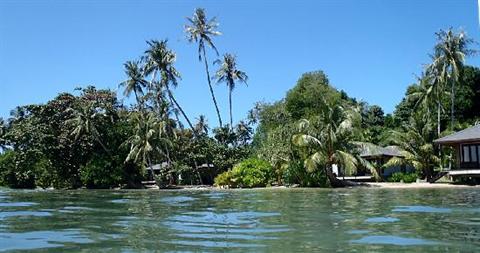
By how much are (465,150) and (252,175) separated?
15.7m

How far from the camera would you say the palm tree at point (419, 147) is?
3878 cm

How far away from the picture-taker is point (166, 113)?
5284 cm

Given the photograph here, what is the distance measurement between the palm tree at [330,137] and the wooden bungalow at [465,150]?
19.3 feet

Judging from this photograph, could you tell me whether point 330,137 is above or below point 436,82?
below

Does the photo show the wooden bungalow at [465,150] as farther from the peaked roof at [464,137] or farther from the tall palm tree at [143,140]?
the tall palm tree at [143,140]

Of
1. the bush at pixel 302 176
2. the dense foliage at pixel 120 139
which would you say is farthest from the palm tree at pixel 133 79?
the bush at pixel 302 176

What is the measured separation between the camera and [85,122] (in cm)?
4806

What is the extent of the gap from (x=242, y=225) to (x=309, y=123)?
25088 millimetres

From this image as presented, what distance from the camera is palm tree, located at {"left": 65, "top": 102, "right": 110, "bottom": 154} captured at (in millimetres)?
47844

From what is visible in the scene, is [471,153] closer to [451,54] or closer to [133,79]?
[451,54]

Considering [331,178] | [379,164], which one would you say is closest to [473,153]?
[331,178]

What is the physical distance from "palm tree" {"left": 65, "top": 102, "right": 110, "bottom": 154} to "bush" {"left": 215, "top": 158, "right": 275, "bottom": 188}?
47.0ft

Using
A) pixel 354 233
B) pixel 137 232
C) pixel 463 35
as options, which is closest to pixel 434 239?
pixel 354 233

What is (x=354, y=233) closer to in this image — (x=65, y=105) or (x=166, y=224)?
(x=166, y=224)
